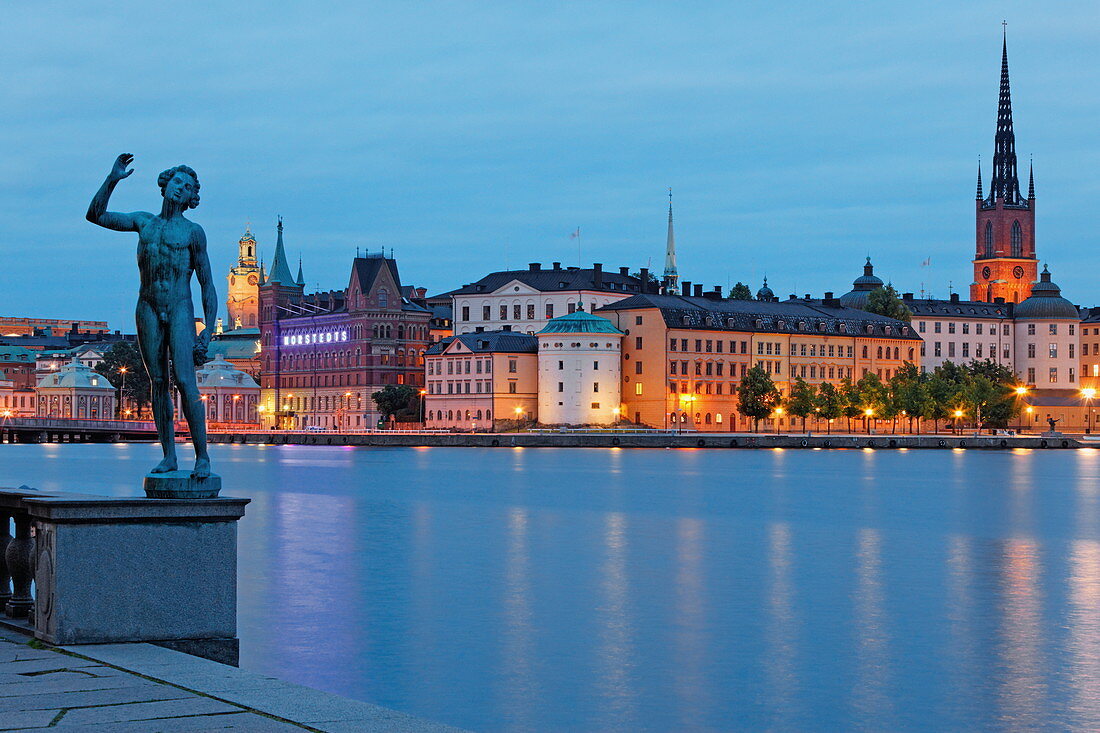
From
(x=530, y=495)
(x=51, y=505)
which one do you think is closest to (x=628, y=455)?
(x=530, y=495)

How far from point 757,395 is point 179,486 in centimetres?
12706

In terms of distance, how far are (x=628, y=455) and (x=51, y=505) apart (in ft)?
353

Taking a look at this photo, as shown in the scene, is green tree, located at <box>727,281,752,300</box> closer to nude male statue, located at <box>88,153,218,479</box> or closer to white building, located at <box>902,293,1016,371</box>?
white building, located at <box>902,293,1016,371</box>

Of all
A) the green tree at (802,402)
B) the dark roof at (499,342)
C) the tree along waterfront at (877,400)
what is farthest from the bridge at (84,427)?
the green tree at (802,402)

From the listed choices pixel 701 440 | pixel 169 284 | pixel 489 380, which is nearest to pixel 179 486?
pixel 169 284

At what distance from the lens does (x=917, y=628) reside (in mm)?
23031

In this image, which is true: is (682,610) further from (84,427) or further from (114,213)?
(84,427)

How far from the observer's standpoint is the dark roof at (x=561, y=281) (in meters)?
159

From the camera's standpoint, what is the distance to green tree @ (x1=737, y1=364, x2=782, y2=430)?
137m

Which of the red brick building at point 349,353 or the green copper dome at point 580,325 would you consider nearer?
the green copper dome at point 580,325

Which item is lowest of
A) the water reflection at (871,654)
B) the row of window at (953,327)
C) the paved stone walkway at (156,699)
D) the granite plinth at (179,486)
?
the water reflection at (871,654)

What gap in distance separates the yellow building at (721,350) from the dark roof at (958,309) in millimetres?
18521

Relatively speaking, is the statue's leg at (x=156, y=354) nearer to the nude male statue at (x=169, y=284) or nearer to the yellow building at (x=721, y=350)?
the nude male statue at (x=169, y=284)

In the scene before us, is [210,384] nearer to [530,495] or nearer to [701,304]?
[701,304]
